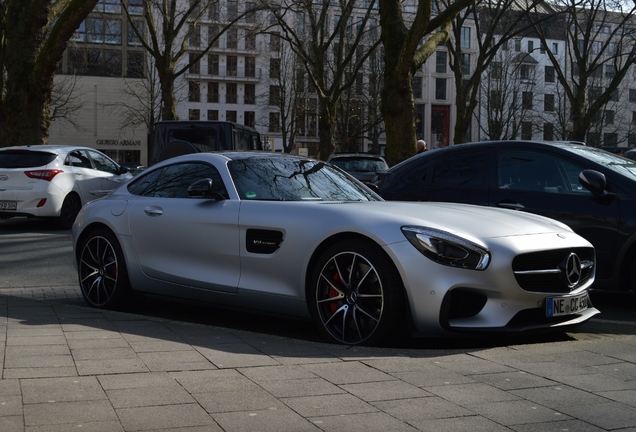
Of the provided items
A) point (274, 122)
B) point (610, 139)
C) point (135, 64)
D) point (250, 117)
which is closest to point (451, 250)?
point (135, 64)

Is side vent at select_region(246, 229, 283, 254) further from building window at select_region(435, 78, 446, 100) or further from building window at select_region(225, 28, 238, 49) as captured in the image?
building window at select_region(435, 78, 446, 100)

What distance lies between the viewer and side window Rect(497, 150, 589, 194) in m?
8.41

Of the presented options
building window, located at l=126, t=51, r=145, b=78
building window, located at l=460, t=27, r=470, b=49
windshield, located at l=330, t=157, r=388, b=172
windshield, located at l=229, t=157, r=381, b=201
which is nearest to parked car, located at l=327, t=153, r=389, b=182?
windshield, located at l=330, t=157, r=388, b=172

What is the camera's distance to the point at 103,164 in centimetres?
1814

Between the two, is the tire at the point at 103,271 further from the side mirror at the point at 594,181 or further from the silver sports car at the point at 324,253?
the side mirror at the point at 594,181

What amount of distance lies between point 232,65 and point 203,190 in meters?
88.2

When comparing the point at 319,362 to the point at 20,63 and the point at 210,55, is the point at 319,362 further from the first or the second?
the point at 210,55

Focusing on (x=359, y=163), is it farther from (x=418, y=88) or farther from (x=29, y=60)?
(x=418, y=88)

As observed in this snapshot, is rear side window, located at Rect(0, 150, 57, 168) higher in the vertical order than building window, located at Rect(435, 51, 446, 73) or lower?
lower

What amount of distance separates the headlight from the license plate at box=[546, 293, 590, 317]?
0.58 m

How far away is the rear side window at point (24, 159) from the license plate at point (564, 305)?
12462 millimetres

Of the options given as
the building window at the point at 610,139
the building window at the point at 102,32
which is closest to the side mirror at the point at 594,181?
the building window at the point at 102,32

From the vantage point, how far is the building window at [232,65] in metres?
93.0

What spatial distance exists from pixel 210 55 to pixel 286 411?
90565 millimetres
